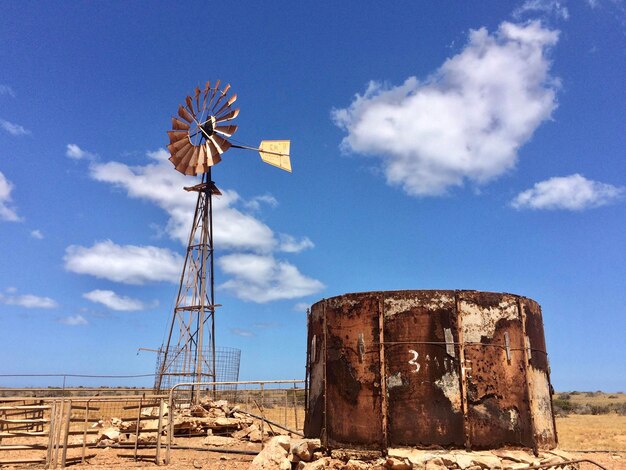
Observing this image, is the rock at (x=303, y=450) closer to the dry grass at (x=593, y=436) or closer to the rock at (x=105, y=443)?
the rock at (x=105, y=443)

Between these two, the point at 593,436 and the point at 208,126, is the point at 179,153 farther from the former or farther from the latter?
the point at 593,436

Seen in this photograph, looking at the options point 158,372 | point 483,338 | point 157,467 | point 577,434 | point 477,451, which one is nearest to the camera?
point 477,451

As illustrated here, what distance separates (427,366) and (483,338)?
126 centimetres

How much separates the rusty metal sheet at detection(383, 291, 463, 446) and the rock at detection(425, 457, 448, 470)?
0.42 metres

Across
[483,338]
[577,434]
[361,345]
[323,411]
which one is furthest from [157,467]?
[577,434]

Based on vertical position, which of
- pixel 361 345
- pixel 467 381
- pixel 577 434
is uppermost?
pixel 361 345

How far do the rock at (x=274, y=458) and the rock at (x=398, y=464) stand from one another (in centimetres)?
225

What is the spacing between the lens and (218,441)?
1742 cm

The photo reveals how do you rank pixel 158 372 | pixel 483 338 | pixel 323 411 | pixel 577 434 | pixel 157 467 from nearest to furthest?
1. pixel 483 338
2. pixel 323 411
3. pixel 157 467
4. pixel 158 372
5. pixel 577 434

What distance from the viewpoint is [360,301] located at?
10.6 metres

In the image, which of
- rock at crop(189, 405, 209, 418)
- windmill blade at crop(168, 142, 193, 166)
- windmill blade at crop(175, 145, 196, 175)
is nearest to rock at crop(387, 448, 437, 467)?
rock at crop(189, 405, 209, 418)

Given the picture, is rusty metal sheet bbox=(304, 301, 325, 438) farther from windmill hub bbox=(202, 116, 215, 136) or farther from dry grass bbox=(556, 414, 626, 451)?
windmill hub bbox=(202, 116, 215, 136)

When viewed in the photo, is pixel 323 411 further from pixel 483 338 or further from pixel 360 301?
pixel 483 338

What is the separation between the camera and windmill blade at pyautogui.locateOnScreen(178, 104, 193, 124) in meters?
25.6
